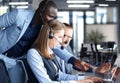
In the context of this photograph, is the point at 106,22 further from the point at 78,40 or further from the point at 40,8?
the point at 40,8

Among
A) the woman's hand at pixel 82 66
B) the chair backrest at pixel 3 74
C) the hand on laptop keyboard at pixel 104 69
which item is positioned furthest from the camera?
the woman's hand at pixel 82 66

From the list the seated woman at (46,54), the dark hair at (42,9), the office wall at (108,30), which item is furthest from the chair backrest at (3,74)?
the office wall at (108,30)

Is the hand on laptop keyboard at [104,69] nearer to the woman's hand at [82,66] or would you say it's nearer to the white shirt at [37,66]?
the woman's hand at [82,66]

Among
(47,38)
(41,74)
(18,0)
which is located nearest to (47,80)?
(41,74)

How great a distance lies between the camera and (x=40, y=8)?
2.35 meters

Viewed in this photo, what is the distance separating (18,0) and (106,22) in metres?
9.98

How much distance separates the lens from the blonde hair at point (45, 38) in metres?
1.96

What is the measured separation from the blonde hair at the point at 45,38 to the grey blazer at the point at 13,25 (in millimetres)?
467

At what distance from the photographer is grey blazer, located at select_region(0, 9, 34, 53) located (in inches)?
97.1

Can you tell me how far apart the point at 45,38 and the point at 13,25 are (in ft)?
2.06

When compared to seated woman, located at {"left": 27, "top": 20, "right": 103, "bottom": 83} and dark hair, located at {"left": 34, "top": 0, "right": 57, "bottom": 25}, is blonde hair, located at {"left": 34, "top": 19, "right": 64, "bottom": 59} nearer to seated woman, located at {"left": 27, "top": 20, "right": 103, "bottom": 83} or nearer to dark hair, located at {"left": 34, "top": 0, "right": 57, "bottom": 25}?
seated woman, located at {"left": 27, "top": 20, "right": 103, "bottom": 83}

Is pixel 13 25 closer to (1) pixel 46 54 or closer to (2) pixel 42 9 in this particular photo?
(2) pixel 42 9

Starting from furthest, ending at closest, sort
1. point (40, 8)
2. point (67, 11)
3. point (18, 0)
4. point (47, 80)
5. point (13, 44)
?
point (67, 11) → point (18, 0) → point (13, 44) → point (40, 8) → point (47, 80)

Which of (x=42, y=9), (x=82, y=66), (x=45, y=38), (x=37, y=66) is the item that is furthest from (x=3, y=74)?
(x=82, y=66)
